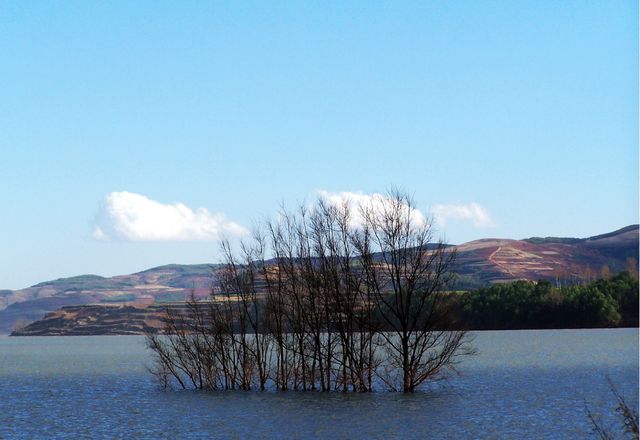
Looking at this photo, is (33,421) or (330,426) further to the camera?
(33,421)

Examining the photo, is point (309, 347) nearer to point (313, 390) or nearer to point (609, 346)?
point (313, 390)

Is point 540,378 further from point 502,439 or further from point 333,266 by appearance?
point 502,439

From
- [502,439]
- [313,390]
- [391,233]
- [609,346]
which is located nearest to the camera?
[502,439]

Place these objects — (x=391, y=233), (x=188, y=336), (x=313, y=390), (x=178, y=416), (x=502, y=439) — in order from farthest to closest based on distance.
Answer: (x=188, y=336) < (x=313, y=390) < (x=391, y=233) < (x=178, y=416) < (x=502, y=439)

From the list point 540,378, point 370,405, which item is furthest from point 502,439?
point 540,378

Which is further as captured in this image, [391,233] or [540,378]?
[540,378]

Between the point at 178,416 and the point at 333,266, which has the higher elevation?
the point at 333,266

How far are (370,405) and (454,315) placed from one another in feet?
33.3

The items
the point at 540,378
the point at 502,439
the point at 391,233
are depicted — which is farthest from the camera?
the point at 540,378

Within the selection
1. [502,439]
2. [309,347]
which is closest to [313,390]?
[309,347]

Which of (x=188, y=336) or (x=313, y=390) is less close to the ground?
(x=188, y=336)

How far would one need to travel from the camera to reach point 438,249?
53.7m

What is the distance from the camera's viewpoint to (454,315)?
192ft

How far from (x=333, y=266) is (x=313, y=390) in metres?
7.62
